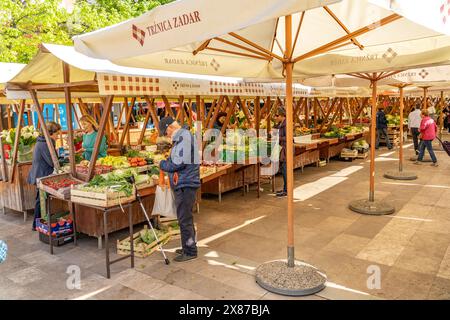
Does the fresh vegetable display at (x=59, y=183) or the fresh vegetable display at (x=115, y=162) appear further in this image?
the fresh vegetable display at (x=115, y=162)

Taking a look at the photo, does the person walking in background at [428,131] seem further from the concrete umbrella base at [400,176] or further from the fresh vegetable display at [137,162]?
the fresh vegetable display at [137,162]

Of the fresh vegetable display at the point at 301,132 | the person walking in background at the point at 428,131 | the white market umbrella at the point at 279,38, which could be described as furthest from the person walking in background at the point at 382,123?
the white market umbrella at the point at 279,38

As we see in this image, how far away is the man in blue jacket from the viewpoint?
503 centimetres

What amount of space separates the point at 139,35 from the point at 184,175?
2137 mm

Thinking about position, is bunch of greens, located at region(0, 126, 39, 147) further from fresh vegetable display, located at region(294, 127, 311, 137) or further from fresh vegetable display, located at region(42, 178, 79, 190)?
fresh vegetable display, located at region(294, 127, 311, 137)

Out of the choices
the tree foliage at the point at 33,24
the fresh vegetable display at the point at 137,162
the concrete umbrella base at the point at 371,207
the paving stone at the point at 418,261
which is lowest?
the paving stone at the point at 418,261

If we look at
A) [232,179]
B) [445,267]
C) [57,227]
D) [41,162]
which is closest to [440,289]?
[445,267]

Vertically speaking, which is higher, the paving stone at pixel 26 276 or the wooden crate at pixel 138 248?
the wooden crate at pixel 138 248

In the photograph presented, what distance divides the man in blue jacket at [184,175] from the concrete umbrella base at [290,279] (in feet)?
3.82

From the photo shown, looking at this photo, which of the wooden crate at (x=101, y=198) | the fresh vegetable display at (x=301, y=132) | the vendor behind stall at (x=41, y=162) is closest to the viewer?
the wooden crate at (x=101, y=198)

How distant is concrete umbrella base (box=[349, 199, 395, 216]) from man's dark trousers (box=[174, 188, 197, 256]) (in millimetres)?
3757

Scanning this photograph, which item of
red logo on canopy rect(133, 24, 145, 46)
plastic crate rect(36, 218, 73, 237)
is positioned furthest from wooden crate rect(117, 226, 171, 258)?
red logo on canopy rect(133, 24, 145, 46)

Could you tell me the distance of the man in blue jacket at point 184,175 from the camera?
503 centimetres
